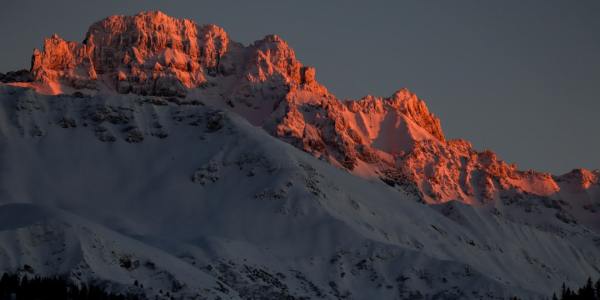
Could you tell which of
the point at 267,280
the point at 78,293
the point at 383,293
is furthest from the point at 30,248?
the point at 383,293

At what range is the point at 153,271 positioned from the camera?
509 ft

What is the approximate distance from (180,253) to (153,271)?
2104 cm

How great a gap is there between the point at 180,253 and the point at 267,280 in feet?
39.8

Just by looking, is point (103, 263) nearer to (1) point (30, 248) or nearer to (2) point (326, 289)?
(1) point (30, 248)

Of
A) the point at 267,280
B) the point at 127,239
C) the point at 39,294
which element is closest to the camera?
the point at 39,294

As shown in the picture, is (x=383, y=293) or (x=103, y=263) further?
(x=383, y=293)

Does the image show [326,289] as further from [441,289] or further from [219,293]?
[219,293]

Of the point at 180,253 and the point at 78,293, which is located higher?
the point at 180,253

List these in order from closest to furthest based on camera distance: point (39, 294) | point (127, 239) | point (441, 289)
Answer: point (39, 294), point (127, 239), point (441, 289)

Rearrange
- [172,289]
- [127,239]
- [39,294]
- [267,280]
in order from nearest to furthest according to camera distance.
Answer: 1. [39,294]
2. [172,289]
3. [127,239]
4. [267,280]

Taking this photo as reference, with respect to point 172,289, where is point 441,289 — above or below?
above

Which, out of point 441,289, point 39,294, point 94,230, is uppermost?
point 441,289

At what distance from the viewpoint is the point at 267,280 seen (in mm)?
177000

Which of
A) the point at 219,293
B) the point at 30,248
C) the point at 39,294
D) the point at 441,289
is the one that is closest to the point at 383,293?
the point at 441,289
